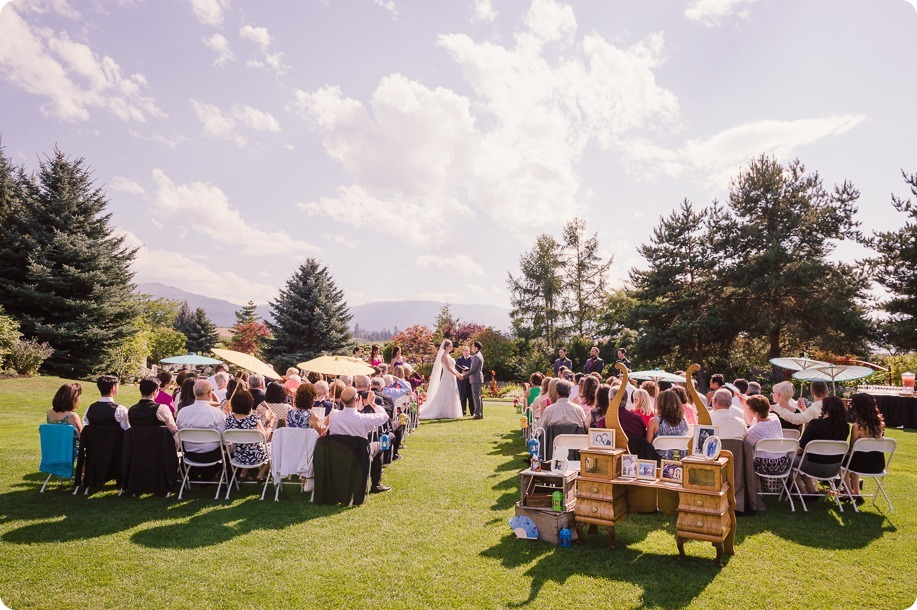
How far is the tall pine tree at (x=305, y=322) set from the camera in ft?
103

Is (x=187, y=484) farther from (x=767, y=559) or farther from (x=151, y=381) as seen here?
(x=767, y=559)

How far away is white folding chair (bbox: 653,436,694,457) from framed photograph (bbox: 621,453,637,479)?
1.31m

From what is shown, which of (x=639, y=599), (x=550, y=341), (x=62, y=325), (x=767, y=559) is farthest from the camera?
(x=550, y=341)

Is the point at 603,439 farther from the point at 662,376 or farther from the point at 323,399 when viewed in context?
the point at 662,376

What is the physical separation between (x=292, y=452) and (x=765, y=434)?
20.2 ft

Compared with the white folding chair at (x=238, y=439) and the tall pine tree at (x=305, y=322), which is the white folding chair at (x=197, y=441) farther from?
the tall pine tree at (x=305, y=322)

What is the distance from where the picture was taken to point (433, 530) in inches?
225

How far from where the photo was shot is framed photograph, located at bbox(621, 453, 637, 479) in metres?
5.32

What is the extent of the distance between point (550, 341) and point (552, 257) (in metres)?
6.30

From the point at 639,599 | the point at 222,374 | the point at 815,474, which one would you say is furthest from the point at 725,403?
the point at 222,374

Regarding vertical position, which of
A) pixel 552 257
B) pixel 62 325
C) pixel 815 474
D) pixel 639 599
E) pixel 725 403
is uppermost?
pixel 552 257

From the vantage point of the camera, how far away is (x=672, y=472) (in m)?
5.23

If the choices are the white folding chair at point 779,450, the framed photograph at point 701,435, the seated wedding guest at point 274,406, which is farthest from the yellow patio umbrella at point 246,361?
the white folding chair at point 779,450

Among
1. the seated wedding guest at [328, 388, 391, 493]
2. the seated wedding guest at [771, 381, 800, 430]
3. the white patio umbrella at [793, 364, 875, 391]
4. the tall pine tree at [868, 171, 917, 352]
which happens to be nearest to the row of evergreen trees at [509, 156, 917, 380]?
the tall pine tree at [868, 171, 917, 352]
